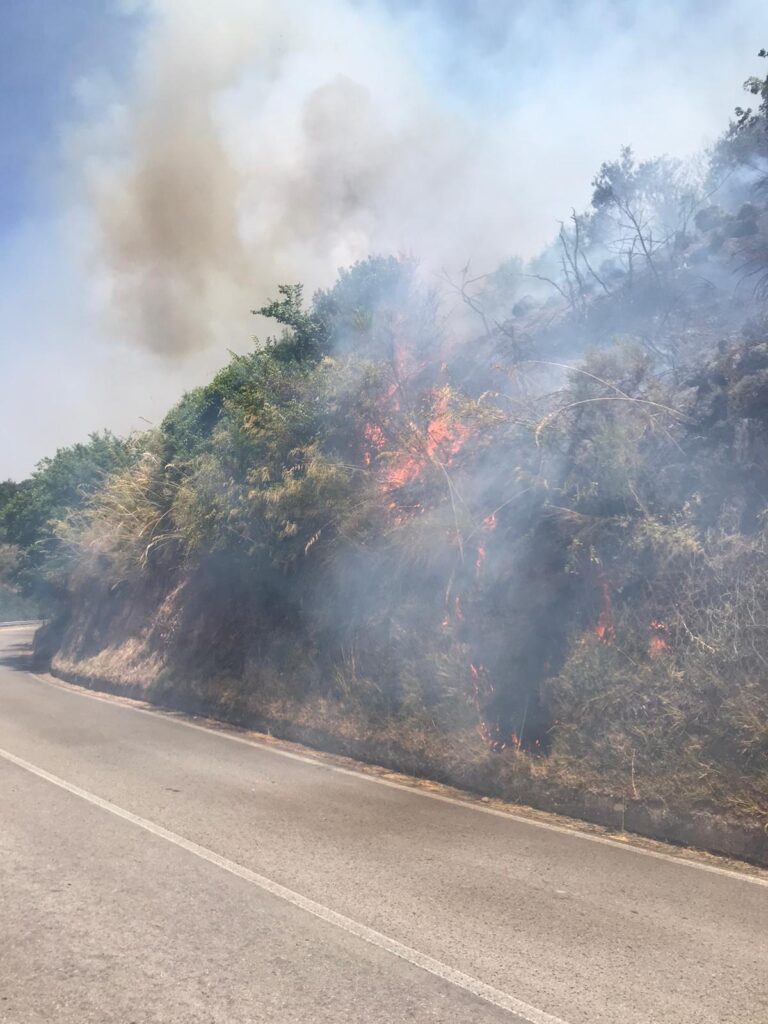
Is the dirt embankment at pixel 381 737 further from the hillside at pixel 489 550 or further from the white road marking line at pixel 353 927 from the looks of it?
the white road marking line at pixel 353 927

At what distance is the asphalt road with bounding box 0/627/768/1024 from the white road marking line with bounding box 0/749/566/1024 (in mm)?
13

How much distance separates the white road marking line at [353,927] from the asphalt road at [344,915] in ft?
0.04

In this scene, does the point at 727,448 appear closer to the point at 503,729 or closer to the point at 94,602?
the point at 503,729

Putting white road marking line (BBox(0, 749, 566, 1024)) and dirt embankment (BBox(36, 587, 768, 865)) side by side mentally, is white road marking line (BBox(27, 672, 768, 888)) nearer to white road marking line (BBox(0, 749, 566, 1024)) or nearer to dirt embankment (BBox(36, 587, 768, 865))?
dirt embankment (BBox(36, 587, 768, 865))

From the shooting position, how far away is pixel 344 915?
4.46 m

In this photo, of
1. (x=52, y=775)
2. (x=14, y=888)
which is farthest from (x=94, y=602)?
(x=14, y=888)

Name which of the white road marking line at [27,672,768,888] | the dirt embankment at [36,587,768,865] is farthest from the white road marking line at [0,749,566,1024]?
the dirt embankment at [36,587,768,865]

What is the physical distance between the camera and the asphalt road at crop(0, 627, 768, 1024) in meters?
3.49

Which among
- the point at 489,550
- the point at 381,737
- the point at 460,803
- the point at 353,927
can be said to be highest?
the point at 489,550

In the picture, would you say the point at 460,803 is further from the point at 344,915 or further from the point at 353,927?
the point at 353,927

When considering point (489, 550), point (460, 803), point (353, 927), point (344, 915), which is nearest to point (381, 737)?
point (460, 803)

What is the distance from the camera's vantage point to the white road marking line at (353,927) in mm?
3482

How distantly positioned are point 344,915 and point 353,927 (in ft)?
0.59

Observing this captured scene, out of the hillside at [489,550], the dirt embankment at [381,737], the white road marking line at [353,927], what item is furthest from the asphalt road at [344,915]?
the hillside at [489,550]
